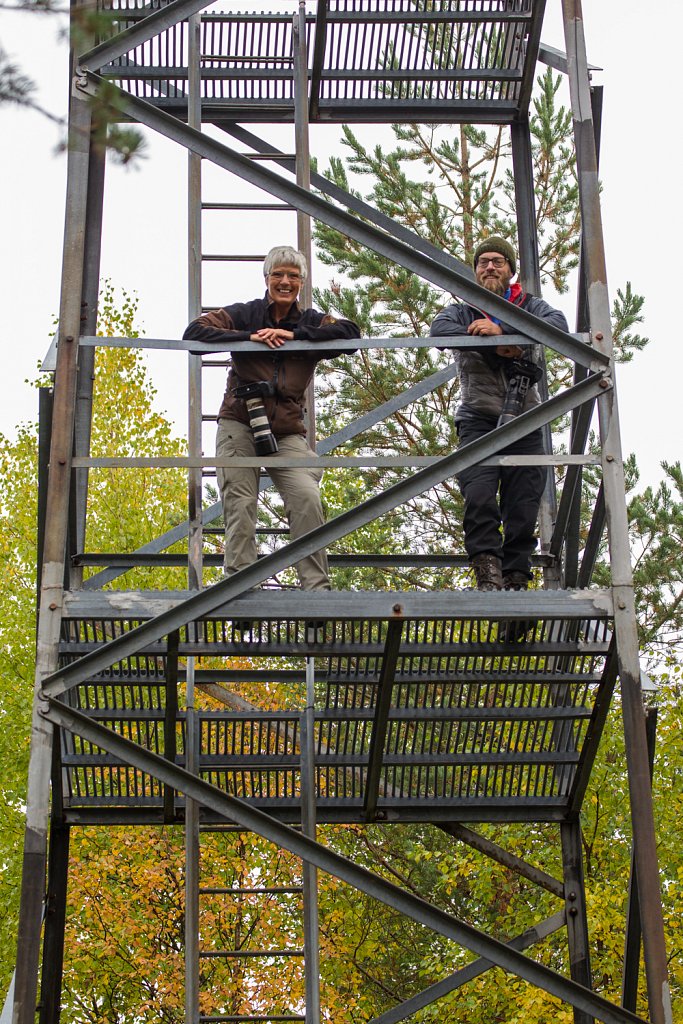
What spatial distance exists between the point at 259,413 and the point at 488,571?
129 centimetres

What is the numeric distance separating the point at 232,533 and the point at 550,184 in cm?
1936

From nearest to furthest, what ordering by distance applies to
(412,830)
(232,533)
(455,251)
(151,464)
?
(151,464), (232,533), (412,830), (455,251)

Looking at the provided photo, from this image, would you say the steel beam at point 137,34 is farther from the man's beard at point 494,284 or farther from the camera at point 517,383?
the camera at point 517,383

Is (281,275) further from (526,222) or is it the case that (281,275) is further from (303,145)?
(526,222)

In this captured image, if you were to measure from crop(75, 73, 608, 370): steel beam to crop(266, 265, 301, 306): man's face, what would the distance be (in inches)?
24.4

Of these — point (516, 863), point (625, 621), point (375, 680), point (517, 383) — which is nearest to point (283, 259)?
point (517, 383)

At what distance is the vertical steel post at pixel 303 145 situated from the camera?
7.93 metres

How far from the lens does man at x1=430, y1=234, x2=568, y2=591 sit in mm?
7195

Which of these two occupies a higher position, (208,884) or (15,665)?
(15,665)

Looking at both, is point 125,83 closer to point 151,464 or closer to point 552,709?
point 151,464

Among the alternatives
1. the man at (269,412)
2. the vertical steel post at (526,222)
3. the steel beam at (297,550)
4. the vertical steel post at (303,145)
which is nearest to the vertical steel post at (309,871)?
the man at (269,412)

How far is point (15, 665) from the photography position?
77.2 ft

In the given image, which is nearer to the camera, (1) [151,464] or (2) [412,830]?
(1) [151,464]

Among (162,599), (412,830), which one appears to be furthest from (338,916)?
(162,599)
